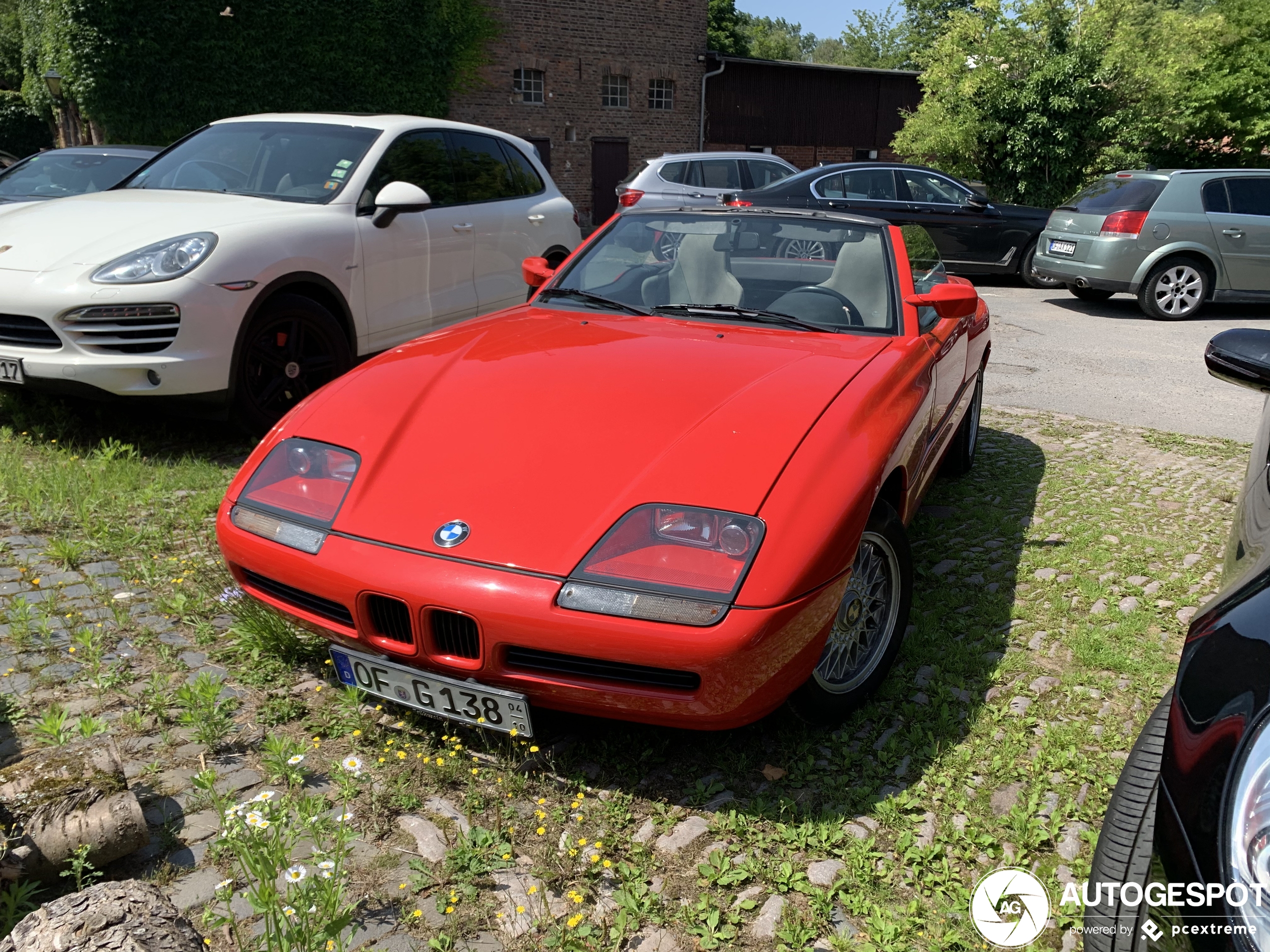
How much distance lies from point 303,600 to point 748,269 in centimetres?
222

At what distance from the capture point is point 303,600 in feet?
9.04

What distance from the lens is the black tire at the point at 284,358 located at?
526cm

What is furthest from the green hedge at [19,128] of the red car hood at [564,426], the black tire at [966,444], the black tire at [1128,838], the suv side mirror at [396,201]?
the black tire at [1128,838]

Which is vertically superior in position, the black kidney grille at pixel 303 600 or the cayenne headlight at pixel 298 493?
the cayenne headlight at pixel 298 493

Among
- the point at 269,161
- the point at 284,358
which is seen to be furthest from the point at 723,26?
the point at 284,358

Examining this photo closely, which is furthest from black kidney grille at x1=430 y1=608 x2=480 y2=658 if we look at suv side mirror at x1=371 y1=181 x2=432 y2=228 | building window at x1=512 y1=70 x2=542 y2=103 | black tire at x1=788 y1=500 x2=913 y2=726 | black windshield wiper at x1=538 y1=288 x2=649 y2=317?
building window at x1=512 y1=70 x2=542 y2=103

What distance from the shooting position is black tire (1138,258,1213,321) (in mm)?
11477

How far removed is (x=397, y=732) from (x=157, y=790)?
63 cm

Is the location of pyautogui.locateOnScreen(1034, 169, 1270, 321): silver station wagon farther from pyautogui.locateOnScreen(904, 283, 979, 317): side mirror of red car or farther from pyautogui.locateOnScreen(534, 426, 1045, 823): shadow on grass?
pyautogui.locateOnScreen(534, 426, 1045, 823): shadow on grass

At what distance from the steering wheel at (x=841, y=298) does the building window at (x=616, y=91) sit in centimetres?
2375

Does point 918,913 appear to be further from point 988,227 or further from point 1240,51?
point 1240,51

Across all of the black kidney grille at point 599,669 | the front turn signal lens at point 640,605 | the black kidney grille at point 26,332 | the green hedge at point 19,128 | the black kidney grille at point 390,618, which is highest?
the green hedge at point 19,128

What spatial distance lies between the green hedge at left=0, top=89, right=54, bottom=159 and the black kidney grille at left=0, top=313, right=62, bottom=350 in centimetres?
2600

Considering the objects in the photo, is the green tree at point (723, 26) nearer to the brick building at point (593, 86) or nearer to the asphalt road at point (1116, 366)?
the brick building at point (593, 86)
